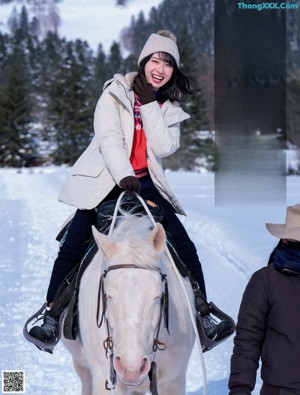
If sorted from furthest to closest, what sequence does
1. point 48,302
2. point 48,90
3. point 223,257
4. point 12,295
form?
point 48,90 → point 223,257 → point 12,295 → point 48,302

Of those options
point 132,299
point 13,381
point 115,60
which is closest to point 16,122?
point 115,60

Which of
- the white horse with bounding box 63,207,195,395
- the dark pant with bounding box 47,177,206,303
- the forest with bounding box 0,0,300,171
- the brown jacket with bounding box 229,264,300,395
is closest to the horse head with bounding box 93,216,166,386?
the white horse with bounding box 63,207,195,395

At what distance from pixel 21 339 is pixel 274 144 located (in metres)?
9.42

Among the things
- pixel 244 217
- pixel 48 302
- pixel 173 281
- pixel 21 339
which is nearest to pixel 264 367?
pixel 173 281

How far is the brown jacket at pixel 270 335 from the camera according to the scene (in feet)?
10.2

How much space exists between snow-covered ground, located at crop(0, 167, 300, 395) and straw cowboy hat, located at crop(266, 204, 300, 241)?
2.72m

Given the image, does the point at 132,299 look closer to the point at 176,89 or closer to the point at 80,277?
the point at 80,277

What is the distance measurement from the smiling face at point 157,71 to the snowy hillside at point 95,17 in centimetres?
3452

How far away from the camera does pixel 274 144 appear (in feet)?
49.8

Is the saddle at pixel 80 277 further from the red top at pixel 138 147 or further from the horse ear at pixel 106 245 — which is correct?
the horse ear at pixel 106 245

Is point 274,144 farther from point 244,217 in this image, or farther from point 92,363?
point 92,363

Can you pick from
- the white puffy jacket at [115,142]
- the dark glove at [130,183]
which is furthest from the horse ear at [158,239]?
the white puffy jacket at [115,142]

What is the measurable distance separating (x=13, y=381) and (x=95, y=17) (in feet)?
128

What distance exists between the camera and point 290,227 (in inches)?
122
